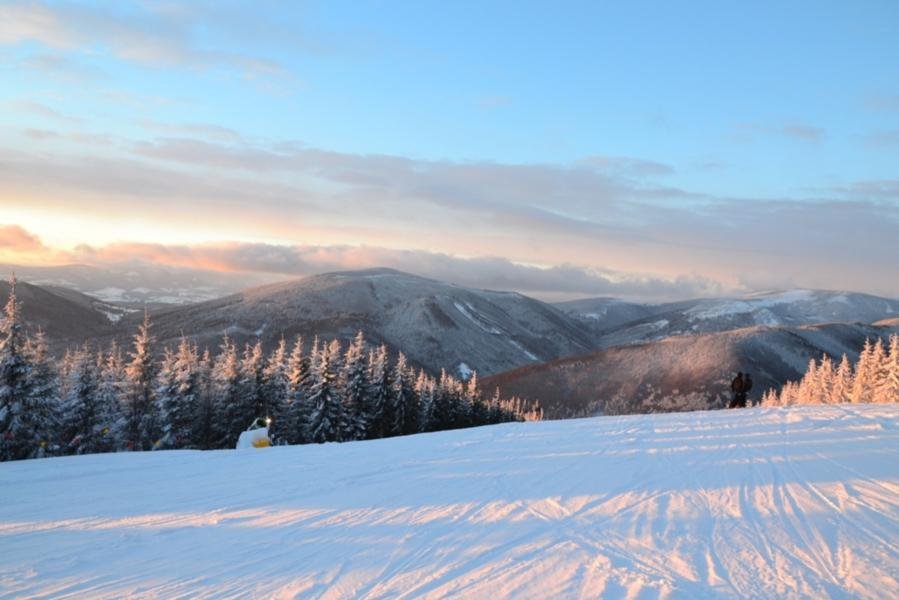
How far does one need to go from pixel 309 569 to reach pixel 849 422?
17.6m

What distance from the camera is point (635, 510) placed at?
30.1 feet

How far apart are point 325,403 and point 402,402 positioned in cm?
1137

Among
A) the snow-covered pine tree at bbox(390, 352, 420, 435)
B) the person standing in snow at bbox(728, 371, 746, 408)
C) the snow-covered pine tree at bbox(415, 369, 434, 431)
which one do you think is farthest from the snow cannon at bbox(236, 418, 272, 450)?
the snow-covered pine tree at bbox(415, 369, 434, 431)

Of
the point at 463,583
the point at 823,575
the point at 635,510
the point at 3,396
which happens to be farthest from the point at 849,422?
the point at 3,396

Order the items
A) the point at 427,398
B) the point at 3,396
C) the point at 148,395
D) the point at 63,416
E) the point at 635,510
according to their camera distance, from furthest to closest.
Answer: the point at 427,398
the point at 148,395
the point at 63,416
the point at 3,396
the point at 635,510

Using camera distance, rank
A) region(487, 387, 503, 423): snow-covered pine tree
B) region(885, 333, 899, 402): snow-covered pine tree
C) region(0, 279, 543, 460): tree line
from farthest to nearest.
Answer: region(487, 387, 503, 423): snow-covered pine tree
region(885, 333, 899, 402): snow-covered pine tree
region(0, 279, 543, 460): tree line

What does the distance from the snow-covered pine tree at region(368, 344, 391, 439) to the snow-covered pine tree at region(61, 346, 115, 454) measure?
1913cm

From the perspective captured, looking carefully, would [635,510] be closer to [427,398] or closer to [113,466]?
[113,466]

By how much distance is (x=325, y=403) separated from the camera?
140 ft

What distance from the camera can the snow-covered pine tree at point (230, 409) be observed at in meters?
41.9

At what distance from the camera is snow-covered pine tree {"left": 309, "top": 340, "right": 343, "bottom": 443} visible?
1660 inches

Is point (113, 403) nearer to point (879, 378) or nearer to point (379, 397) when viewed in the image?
point (379, 397)

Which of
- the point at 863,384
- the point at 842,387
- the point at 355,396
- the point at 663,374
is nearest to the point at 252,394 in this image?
the point at 355,396

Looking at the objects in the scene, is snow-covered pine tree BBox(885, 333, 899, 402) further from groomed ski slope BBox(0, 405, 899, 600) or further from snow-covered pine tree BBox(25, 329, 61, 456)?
snow-covered pine tree BBox(25, 329, 61, 456)
